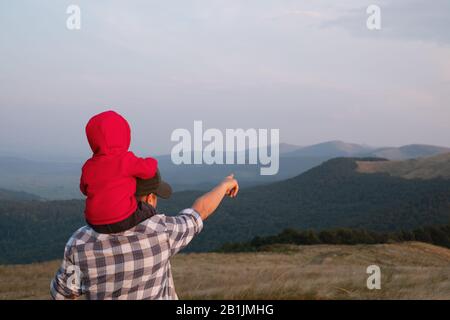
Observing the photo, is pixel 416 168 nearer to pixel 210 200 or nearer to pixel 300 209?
pixel 300 209

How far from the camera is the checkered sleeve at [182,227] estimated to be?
326 centimetres

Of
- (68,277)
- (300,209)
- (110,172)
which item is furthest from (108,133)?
(300,209)

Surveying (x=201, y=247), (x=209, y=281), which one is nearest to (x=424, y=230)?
(x=201, y=247)

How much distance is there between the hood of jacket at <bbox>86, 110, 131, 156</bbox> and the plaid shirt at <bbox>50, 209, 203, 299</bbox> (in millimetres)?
495

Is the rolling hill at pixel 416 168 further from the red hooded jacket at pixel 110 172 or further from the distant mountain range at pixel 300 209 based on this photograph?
the red hooded jacket at pixel 110 172

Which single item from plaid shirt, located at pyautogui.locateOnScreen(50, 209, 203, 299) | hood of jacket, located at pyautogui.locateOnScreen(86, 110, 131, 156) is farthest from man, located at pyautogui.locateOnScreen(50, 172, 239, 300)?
hood of jacket, located at pyautogui.locateOnScreen(86, 110, 131, 156)

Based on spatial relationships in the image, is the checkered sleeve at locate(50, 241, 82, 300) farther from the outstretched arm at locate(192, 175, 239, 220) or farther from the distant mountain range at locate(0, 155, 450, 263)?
the distant mountain range at locate(0, 155, 450, 263)

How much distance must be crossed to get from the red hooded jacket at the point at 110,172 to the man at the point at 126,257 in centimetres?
13

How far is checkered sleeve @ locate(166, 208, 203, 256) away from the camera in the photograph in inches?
128

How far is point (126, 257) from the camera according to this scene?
124 inches

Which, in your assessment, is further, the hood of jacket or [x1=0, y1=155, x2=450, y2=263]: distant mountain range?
[x1=0, y1=155, x2=450, y2=263]: distant mountain range

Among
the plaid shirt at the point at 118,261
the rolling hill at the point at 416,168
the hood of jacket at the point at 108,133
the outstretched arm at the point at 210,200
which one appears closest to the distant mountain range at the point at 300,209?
the rolling hill at the point at 416,168

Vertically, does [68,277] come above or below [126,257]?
below

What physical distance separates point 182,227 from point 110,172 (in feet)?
2.00
